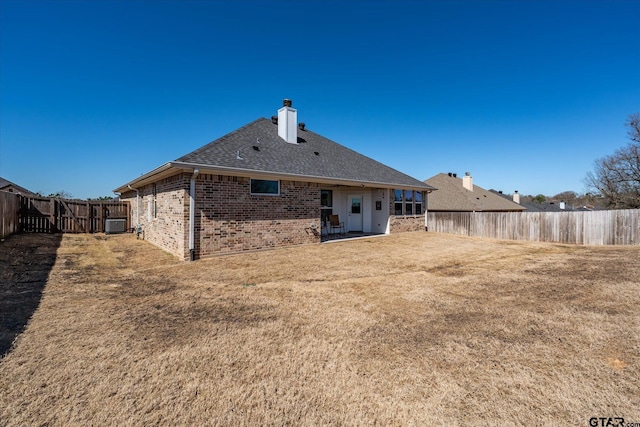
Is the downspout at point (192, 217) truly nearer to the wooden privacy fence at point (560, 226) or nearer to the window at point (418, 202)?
the window at point (418, 202)

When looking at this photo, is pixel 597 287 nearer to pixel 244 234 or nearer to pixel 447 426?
pixel 447 426

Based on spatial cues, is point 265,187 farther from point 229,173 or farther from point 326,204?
point 326,204

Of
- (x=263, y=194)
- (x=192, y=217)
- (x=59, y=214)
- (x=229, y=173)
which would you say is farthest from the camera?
(x=59, y=214)

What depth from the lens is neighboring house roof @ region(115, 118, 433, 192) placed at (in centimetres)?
911

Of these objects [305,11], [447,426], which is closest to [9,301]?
[447,426]

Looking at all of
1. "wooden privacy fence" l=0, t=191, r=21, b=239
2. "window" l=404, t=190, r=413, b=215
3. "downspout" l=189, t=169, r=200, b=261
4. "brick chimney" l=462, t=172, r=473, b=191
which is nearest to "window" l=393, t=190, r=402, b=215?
"window" l=404, t=190, r=413, b=215

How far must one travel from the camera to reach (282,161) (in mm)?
11336

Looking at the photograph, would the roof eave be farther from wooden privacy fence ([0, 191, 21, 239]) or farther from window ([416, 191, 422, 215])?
window ([416, 191, 422, 215])

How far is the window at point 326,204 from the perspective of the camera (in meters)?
15.2

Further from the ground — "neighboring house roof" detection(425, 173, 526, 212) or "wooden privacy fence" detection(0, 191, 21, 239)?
"neighboring house roof" detection(425, 173, 526, 212)

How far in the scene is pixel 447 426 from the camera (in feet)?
6.94

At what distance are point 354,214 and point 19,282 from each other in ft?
45.0

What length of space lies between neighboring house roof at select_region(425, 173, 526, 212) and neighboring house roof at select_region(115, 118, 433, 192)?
9.76 m

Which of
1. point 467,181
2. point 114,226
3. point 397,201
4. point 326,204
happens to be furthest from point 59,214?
point 467,181
